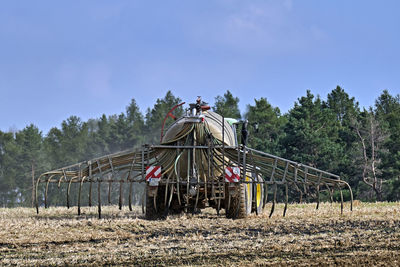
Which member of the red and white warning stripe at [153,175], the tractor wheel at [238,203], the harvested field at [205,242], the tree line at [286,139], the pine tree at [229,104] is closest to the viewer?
the harvested field at [205,242]

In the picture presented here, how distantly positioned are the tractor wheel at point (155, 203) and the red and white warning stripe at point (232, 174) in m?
1.74

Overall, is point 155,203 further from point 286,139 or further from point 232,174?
point 286,139

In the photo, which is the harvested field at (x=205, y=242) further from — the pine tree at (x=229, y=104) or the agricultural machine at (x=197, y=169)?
the pine tree at (x=229, y=104)

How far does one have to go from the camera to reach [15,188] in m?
60.1

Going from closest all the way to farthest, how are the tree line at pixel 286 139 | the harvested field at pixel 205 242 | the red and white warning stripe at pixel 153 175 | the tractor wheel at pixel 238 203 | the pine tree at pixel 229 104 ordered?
the harvested field at pixel 205 242, the red and white warning stripe at pixel 153 175, the tractor wheel at pixel 238 203, the tree line at pixel 286 139, the pine tree at pixel 229 104

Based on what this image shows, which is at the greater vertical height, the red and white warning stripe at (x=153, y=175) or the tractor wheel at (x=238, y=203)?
the red and white warning stripe at (x=153, y=175)

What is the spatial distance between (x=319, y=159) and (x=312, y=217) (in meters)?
28.2

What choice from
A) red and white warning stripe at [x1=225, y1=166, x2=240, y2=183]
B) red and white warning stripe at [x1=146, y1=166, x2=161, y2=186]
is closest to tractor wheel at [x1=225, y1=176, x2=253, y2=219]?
red and white warning stripe at [x1=225, y1=166, x2=240, y2=183]

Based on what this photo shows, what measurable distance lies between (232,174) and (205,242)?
4343mm

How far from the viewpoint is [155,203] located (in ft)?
45.2

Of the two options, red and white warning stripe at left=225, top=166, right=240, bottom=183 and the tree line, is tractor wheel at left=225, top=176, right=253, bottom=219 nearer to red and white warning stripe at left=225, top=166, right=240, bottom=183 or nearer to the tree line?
red and white warning stripe at left=225, top=166, right=240, bottom=183

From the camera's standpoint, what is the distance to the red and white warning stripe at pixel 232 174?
45.4 feet

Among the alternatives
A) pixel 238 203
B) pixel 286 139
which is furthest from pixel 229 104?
pixel 238 203

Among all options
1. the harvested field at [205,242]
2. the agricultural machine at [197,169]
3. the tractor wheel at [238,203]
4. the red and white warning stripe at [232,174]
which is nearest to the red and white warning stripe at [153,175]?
the agricultural machine at [197,169]
